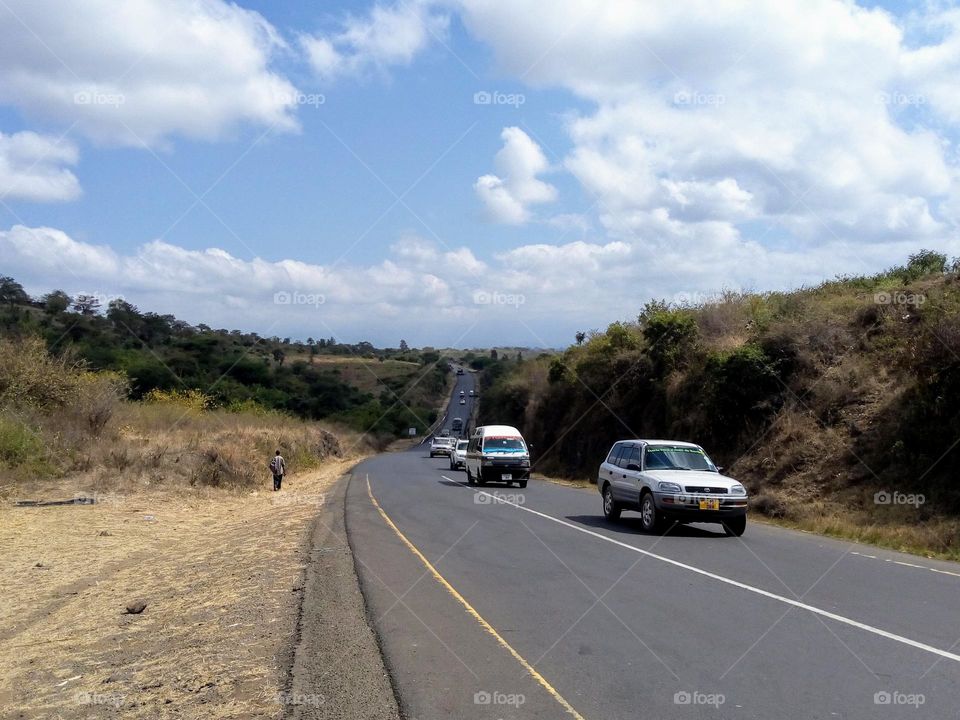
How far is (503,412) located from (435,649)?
74.4 m

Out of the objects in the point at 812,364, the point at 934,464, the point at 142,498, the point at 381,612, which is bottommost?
the point at 142,498

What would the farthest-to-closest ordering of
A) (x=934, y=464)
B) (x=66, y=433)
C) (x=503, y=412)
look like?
(x=503, y=412) < (x=66, y=433) < (x=934, y=464)

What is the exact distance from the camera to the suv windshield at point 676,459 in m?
17.9

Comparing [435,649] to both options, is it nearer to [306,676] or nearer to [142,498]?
[306,676]

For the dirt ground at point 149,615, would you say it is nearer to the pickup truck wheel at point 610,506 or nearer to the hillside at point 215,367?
the pickup truck wheel at point 610,506

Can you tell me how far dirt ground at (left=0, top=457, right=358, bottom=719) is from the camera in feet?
23.6

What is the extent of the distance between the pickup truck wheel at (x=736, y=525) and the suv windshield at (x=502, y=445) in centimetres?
1435

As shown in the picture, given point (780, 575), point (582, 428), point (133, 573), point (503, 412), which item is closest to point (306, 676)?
point (780, 575)

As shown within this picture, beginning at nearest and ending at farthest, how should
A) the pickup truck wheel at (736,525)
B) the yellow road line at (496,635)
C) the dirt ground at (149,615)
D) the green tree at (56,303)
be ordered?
1. the yellow road line at (496,635)
2. the dirt ground at (149,615)
3. the pickup truck wheel at (736,525)
4. the green tree at (56,303)

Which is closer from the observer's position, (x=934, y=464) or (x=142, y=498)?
(x=934, y=464)

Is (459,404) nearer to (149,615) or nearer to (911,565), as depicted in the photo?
(911,565)

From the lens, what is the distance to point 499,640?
831cm

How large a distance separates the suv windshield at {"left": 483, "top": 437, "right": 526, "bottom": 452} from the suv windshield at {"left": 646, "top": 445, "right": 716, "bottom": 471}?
1289cm

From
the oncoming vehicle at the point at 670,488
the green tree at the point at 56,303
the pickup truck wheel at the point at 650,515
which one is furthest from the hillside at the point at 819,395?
the green tree at the point at 56,303
